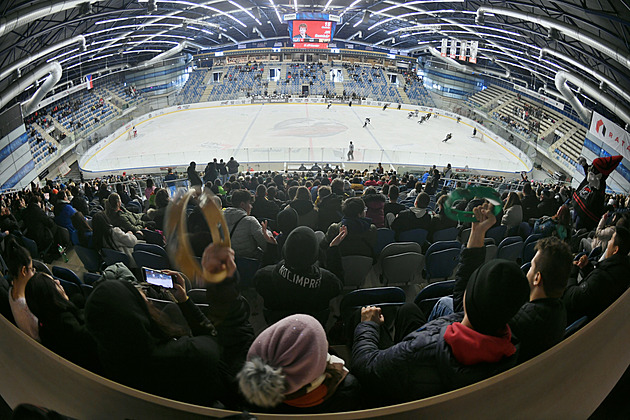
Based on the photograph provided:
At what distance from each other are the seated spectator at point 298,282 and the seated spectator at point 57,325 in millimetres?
903

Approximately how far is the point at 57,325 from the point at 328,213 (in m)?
2.84

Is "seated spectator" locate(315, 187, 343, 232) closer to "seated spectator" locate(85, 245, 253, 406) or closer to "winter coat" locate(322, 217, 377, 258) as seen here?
"winter coat" locate(322, 217, 377, 258)

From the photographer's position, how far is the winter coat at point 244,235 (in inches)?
111

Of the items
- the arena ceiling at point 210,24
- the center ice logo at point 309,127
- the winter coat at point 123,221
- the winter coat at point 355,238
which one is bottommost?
the center ice logo at point 309,127

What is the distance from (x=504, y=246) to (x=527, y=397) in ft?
8.14

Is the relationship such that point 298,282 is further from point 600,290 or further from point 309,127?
point 309,127

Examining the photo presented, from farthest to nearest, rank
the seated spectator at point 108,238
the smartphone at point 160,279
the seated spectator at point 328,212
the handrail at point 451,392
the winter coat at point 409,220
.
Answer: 1. the seated spectator at point 328,212
2. the winter coat at point 409,220
3. the seated spectator at point 108,238
4. the smartphone at point 160,279
5. the handrail at point 451,392

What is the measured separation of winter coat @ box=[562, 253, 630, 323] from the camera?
1574mm

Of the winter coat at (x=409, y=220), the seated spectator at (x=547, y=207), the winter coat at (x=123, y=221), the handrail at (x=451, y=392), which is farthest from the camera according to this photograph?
the seated spectator at (x=547, y=207)

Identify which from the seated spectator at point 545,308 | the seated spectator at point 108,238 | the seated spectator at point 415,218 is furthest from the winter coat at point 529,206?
the seated spectator at point 108,238

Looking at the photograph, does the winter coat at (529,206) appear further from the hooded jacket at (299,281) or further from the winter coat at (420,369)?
the winter coat at (420,369)

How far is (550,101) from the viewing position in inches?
421

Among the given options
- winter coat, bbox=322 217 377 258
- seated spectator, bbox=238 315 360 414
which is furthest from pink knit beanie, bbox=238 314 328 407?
winter coat, bbox=322 217 377 258

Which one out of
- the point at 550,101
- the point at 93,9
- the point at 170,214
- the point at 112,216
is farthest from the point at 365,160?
the point at 170,214
